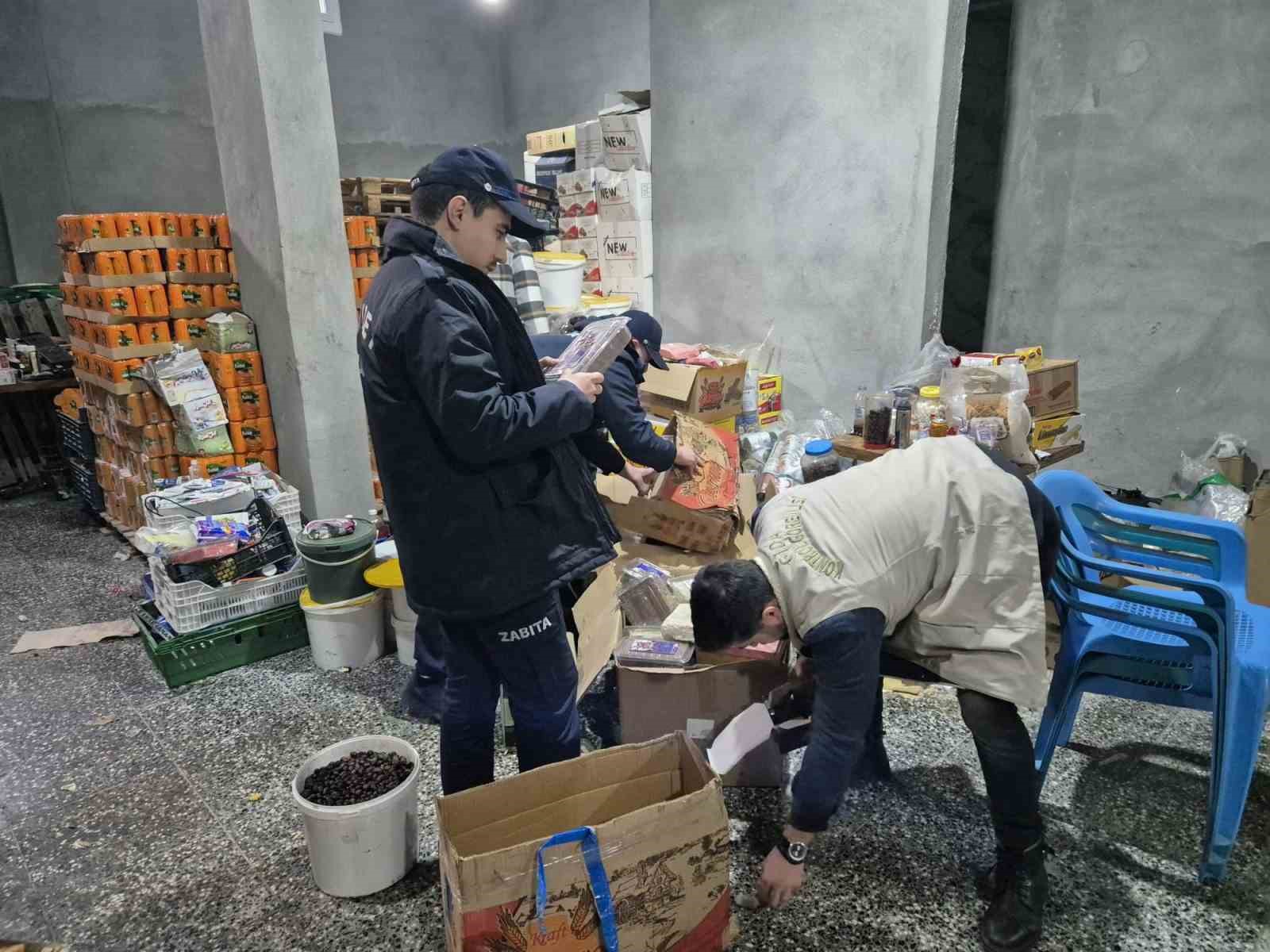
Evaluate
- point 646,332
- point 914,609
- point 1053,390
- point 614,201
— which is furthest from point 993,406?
point 614,201

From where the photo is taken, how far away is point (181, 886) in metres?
1.88

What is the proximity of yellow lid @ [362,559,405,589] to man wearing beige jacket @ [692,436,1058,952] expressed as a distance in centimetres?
159

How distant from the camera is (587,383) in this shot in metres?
1.68

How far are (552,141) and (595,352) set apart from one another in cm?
398

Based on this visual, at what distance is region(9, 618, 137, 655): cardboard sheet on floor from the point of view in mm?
3111

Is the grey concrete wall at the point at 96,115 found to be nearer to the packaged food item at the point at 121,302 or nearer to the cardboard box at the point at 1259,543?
the packaged food item at the point at 121,302

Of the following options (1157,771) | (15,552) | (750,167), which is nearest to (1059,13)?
(750,167)

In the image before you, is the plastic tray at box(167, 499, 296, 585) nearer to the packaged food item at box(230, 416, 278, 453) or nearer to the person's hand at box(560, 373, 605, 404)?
the packaged food item at box(230, 416, 278, 453)

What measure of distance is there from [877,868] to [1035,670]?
0.65 metres

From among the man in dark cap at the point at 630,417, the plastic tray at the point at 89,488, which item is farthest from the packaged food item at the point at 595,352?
the plastic tray at the point at 89,488

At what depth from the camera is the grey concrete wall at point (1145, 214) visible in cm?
359

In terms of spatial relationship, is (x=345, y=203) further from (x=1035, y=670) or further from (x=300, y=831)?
(x=1035, y=670)

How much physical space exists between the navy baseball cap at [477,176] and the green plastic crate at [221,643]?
6.49ft

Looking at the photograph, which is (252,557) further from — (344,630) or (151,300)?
(151,300)
